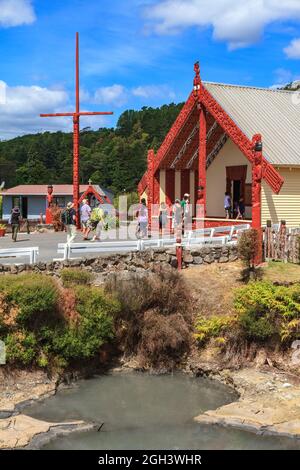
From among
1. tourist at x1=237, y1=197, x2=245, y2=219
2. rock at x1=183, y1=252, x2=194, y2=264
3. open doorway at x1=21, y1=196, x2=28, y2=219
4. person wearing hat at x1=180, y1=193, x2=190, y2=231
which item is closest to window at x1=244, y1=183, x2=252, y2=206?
tourist at x1=237, y1=197, x2=245, y2=219

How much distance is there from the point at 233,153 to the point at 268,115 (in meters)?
2.12

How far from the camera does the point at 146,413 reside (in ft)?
37.5

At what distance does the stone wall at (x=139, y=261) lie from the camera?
14555mm

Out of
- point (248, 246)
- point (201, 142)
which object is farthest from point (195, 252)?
point (201, 142)

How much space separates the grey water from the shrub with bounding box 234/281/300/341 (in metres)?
1.67

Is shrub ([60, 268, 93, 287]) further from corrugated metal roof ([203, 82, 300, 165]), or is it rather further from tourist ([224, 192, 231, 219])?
tourist ([224, 192, 231, 219])

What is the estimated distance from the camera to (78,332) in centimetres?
1302

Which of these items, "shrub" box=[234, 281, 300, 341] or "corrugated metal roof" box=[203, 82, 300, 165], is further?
"corrugated metal roof" box=[203, 82, 300, 165]

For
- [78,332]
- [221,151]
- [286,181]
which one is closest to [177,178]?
[221,151]

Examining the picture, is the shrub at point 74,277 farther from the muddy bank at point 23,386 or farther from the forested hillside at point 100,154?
the forested hillside at point 100,154

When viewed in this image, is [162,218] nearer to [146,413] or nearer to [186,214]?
[186,214]

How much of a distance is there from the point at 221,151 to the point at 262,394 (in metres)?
14.2

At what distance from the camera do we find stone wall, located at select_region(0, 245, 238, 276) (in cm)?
1455
